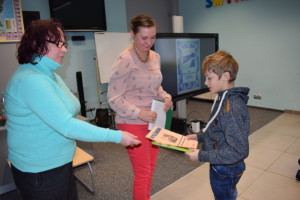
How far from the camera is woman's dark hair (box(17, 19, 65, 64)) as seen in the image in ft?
3.21

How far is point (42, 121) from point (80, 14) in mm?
3604

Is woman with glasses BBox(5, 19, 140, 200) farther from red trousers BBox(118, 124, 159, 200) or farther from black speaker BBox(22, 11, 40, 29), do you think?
black speaker BBox(22, 11, 40, 29)

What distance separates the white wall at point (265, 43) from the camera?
4.27 metres

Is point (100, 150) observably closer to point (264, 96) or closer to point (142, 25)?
point (142, 25)

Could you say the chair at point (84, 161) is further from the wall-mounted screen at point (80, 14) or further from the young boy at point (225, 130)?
the wall-mounted screen at point (80, 14)

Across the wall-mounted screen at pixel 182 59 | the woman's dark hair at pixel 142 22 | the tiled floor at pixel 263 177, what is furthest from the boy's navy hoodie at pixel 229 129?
the wall-mounted screen at pixel 182 59

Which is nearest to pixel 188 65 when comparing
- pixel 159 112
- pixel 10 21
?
pixel 159 112

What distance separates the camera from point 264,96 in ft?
15.6

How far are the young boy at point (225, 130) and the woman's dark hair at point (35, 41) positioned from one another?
76cm

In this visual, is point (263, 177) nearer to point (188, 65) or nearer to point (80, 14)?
point (188, 65)

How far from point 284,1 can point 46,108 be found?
473 cm

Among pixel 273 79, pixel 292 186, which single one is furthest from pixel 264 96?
pixel 292 186

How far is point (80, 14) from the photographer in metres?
4.11

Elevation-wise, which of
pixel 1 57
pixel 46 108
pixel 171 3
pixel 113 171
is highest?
pixel 171 3
